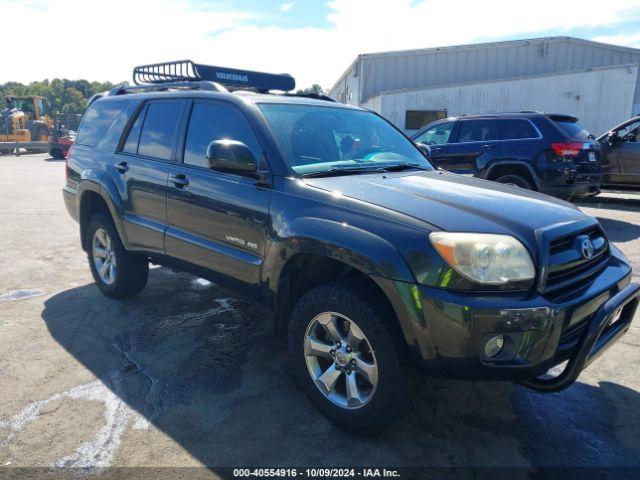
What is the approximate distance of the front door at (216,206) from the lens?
306 cm

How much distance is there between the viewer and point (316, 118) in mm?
3520

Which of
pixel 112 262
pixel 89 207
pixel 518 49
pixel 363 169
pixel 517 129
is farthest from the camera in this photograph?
pixel 518 49

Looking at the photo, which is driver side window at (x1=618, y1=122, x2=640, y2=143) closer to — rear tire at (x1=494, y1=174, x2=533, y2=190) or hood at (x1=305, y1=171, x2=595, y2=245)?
rear tire at (x1=494, y1=174, x2=533, y2=190)

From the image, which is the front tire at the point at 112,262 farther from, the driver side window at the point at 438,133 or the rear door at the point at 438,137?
the driver side window at the point at 438,133

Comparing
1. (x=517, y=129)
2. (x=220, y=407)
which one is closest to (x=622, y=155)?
(x=517, y=129)

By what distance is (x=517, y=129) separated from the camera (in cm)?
798

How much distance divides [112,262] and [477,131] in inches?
254

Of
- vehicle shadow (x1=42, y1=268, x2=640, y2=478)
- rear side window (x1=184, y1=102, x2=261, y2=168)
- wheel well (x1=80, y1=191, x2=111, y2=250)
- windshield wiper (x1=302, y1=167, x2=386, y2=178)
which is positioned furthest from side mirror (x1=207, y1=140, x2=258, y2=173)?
wheel well (x1=80, y1=191, x2=111, y2=250)

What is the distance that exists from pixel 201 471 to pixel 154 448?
332 mm

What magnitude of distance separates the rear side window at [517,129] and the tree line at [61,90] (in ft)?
360

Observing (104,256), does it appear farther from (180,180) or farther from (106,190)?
(180,180)

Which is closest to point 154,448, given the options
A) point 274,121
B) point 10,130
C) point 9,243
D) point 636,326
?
Result: point 274,121

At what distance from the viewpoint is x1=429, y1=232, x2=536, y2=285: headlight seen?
2.21 metres

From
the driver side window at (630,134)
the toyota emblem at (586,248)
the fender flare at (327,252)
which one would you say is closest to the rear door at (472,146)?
the driver side window at (630,134)
